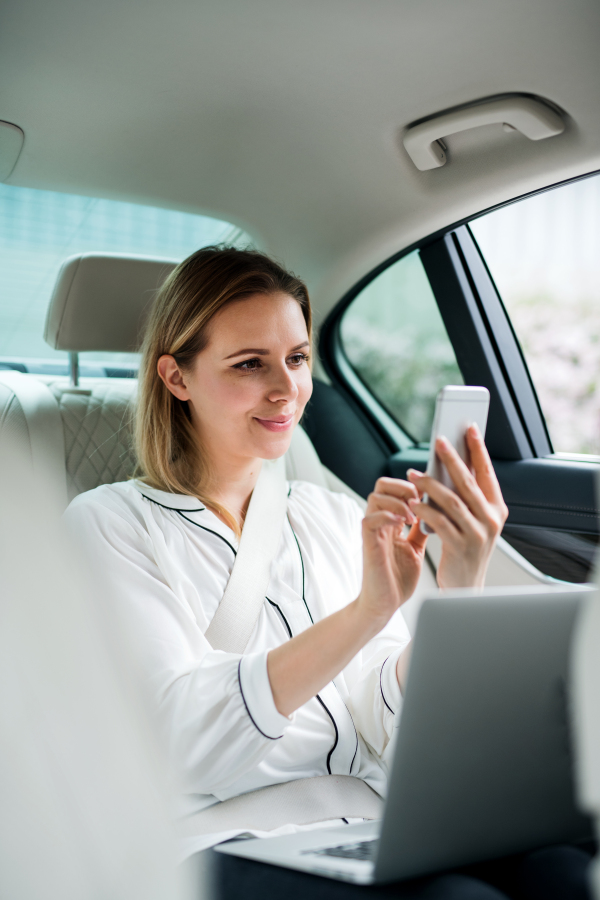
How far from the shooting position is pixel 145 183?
1888 millimetres

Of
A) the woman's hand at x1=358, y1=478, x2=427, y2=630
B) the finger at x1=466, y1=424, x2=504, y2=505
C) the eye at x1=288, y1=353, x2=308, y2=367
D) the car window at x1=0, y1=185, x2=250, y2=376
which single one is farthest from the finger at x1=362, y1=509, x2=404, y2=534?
the car window at x1=0, y1=185, x2=250, y2=376

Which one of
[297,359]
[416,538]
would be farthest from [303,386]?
[416,538]

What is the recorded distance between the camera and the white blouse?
3.37 feet

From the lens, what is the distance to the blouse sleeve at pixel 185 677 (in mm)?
1014

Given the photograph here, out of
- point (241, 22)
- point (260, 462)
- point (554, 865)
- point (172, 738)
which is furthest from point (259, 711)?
point (241, 22)

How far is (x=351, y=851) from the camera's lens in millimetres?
872

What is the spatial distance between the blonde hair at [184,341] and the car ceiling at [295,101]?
315 millimetres

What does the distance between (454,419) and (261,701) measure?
0.46 meters

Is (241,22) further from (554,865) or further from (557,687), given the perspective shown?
(554,865)

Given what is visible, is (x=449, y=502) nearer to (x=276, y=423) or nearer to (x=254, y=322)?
(x=276, y=423)

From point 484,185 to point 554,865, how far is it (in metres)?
1.43

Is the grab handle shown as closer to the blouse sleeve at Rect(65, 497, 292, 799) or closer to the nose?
the nose

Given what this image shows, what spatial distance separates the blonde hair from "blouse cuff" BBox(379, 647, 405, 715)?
1.29 ft

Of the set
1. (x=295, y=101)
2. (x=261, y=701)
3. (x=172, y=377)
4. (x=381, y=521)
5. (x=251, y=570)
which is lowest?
(x=261, y=701)
